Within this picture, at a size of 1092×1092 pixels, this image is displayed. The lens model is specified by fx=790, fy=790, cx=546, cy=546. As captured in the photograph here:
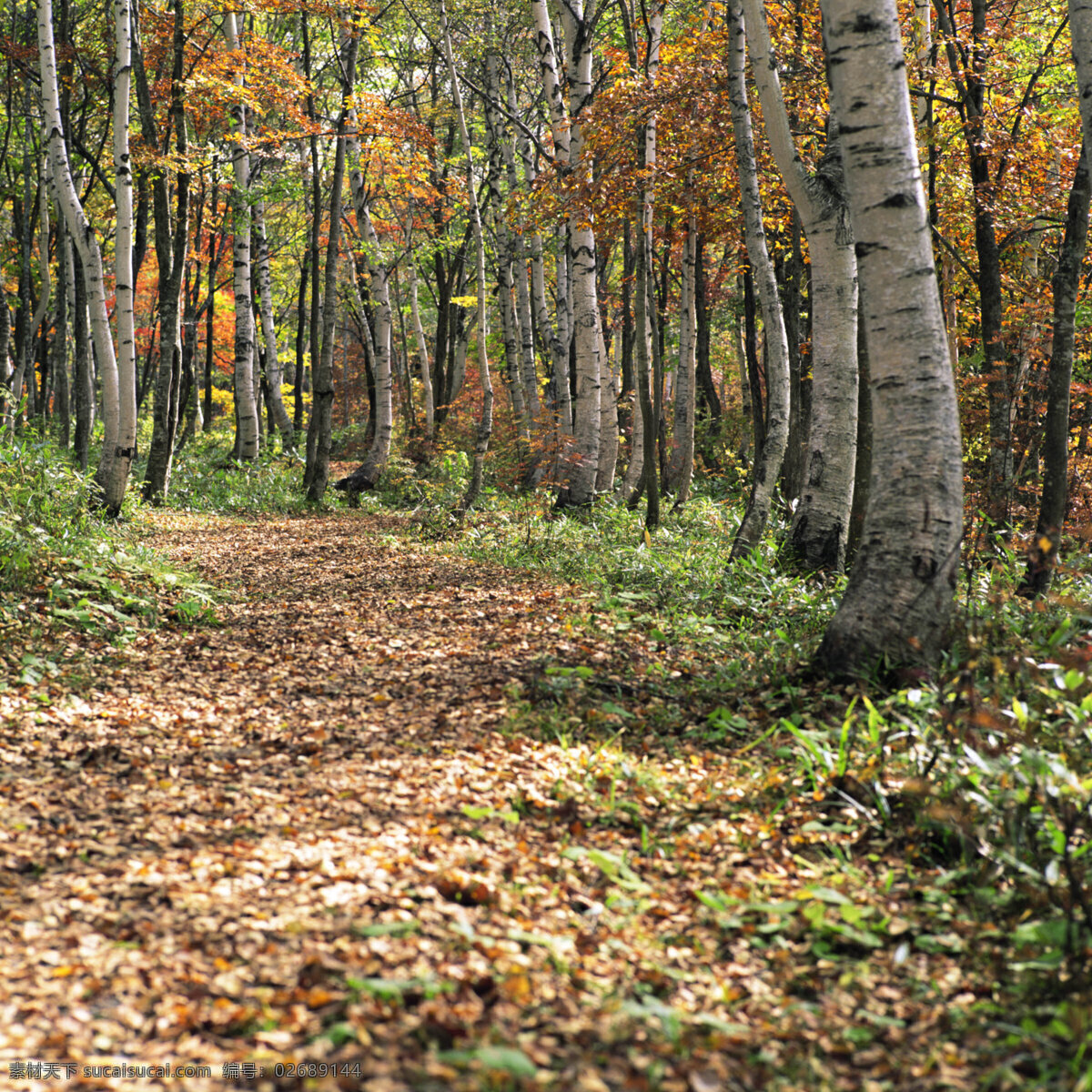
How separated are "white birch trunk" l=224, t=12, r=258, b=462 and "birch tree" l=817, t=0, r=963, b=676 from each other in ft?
39.5

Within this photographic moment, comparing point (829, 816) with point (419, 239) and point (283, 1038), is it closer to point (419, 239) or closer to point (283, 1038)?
point (283, 1038)

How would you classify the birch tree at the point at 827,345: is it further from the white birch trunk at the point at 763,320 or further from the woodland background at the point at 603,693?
the white birch trunk at the point at 763,320

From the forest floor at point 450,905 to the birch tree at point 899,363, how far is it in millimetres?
1198

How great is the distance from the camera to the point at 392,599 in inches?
277

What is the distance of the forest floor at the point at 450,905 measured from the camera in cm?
212

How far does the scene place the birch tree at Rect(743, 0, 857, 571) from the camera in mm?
6543

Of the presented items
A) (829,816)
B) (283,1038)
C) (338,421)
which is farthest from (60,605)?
(338,421)

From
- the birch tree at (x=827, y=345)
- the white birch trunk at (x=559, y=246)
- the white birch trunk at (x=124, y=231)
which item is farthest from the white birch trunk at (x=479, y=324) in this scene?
the birch tree at (x=827, y=345)

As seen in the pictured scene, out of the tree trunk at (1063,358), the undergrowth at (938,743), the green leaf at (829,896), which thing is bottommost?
the green leaf at (829,896)

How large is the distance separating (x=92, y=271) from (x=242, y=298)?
6.39 m

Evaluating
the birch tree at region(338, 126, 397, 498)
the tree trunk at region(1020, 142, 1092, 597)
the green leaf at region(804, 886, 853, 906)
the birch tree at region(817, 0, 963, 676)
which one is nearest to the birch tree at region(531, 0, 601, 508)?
the birch tree at region(338, 126, 397, 498)

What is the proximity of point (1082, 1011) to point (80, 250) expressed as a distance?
1168cm

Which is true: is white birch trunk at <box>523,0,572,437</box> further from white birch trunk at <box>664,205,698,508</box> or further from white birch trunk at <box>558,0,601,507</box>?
white birch trunk at <box>664,205,698,508</box>

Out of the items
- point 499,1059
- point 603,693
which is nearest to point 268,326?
point 603,693
